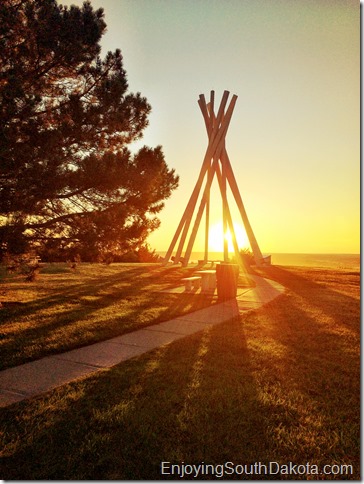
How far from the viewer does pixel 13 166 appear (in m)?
6.24

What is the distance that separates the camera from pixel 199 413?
313 centimetres

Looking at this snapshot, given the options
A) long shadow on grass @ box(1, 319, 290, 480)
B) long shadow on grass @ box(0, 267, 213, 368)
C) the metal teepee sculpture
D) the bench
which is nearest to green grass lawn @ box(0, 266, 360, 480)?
long shadow on grass @ box(1, 319, 290, 480)

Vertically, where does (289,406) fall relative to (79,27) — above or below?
below

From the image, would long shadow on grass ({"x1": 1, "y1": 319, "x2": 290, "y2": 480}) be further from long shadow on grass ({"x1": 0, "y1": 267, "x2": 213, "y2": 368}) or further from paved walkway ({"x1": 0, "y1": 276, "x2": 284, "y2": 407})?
long shadow on grass ({"x1": 0, "y1": 267, "x2": 213, "y2": 368})

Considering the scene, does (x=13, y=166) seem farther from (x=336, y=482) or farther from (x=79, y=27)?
(x=336, y=482)

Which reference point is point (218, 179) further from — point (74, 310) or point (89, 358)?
point (89, 358)

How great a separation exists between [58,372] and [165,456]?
2.05 m

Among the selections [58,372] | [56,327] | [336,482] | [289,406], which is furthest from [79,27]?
[336,482]

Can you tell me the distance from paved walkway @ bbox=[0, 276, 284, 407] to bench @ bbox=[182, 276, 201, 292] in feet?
11.0

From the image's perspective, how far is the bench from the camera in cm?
1097

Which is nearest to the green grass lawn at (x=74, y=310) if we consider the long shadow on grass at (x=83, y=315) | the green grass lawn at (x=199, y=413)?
the long shadow on grass at (x=83, y=315)

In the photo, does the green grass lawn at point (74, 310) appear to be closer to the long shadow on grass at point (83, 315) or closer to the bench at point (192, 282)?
the long shadow on grass at point (83, 315)

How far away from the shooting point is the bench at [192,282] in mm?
10973

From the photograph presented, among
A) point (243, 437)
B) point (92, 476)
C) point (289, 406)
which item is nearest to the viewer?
point (92, 476)
